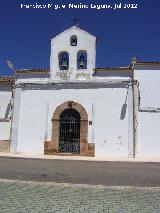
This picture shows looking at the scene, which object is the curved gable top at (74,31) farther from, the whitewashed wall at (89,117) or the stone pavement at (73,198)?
the stone pavement at (73,198)

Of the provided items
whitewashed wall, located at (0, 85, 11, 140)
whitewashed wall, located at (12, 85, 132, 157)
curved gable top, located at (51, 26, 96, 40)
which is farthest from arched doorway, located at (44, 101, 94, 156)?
curved gable top, located at (51, 26, 96, 40)

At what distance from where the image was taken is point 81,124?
1653 centimetres

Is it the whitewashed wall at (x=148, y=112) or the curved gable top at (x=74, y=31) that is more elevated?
the curved gable top at (x=74, y=31)

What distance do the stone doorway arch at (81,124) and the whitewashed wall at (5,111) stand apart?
2.81m

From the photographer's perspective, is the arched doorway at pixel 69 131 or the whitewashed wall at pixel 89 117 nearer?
the whitewashed wall at pixel 89 117

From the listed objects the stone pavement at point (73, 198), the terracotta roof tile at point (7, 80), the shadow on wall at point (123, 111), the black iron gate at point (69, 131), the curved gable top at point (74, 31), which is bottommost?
the stone pavement at point (73, 198)

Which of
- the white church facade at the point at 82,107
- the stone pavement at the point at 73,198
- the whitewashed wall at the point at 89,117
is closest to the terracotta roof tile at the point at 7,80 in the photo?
the white church facade at the point at 82,107

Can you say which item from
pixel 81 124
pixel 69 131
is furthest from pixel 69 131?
pixel 81 124

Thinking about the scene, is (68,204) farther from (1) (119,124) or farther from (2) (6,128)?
(2) (6,128)

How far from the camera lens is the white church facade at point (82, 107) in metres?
16.1

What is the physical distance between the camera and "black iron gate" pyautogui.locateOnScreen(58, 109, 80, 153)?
16578mm

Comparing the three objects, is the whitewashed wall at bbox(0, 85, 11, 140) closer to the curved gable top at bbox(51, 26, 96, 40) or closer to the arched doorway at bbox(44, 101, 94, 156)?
the arched doorway at bbox(44, 101, 94, 156)

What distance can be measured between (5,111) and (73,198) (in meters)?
13.1

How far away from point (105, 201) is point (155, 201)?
34.0 inches
